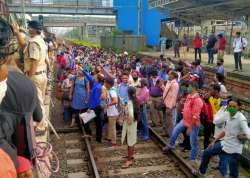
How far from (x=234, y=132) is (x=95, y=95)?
14.1 feet

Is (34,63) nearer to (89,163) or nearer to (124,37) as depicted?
(89,163)

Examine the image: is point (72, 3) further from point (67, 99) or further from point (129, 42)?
point (67, 99)

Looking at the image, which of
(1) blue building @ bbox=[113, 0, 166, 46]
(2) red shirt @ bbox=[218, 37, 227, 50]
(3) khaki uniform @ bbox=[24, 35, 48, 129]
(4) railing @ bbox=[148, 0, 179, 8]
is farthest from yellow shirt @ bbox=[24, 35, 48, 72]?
(1) blue building @ bbox=[113, 0, 166, 46]

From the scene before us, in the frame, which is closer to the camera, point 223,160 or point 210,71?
point 223,160

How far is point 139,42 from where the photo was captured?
1415 inches

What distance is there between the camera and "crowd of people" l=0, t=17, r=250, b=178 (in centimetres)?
249

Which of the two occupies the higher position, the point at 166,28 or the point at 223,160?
the point at 166,28

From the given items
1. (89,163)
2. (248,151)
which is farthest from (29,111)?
(248,151)

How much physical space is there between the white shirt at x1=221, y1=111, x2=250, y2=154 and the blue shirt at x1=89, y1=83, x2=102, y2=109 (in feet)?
13.4

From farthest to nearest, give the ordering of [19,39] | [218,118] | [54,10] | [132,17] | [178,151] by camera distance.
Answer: [54,10] < [132,17] < [178,151] < [218,118] < [19,39]

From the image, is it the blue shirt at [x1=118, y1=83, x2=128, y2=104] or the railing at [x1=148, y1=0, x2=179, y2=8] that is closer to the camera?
the blue shirt at [x1=118, y1=83, x2=128, y2=104]

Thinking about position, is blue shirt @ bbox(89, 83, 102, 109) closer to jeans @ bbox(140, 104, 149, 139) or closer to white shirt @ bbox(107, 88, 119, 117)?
white shirt @ bbox(107, 88, 119, 117)

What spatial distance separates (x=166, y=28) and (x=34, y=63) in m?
41.1

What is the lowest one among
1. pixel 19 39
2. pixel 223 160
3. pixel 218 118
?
pixel 223 160
